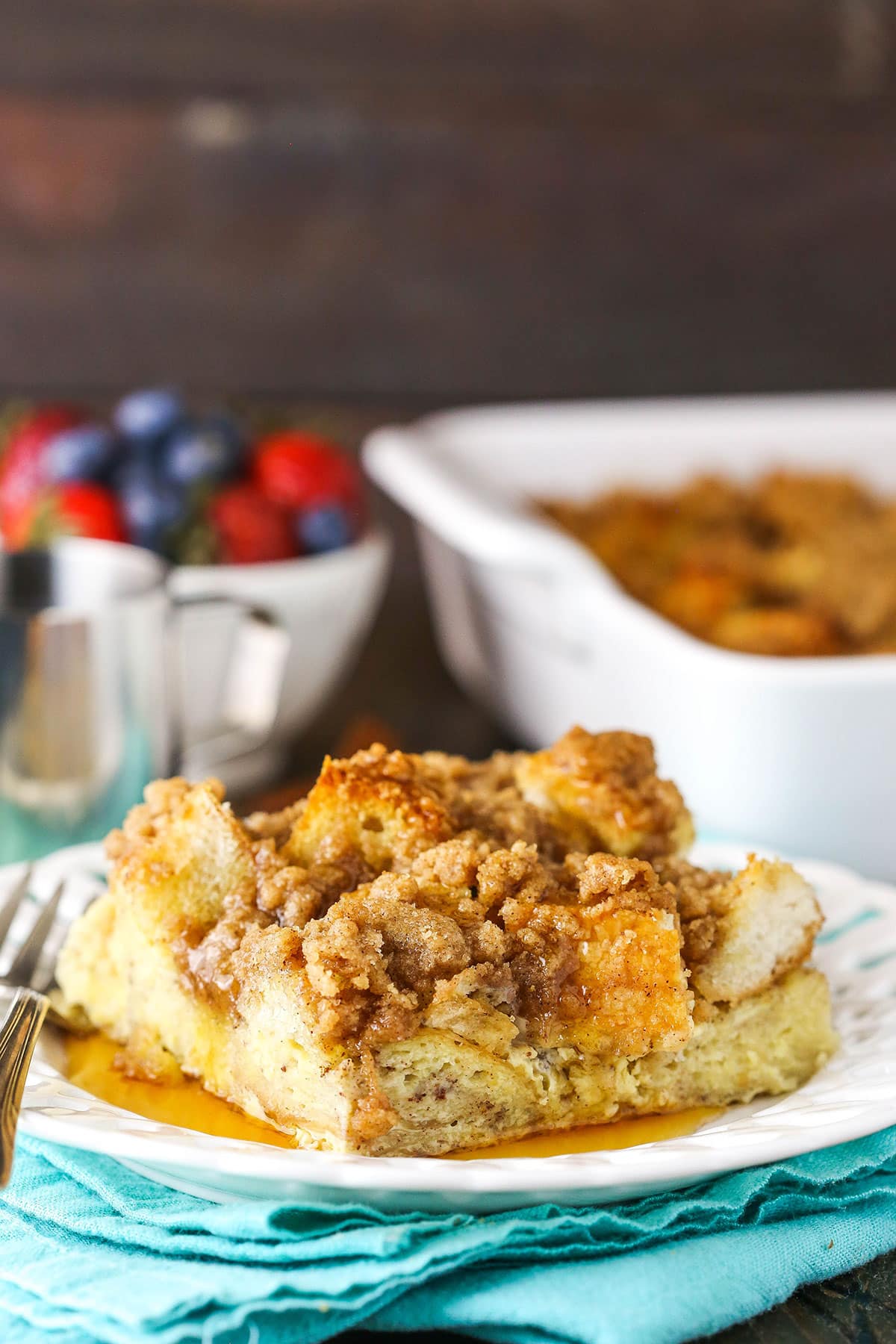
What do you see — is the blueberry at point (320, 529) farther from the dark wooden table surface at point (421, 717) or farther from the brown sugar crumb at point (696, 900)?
the brown sugar crumb at point (696, 900)

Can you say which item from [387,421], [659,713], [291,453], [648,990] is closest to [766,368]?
[387,421]

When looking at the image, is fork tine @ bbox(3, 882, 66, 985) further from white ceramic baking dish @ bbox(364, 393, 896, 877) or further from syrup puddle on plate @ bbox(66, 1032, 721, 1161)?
white ceramic baking dish @ bbox(364, 393, 896, 877)

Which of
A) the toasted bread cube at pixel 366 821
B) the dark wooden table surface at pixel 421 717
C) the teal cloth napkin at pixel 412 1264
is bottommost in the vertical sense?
the dark wooden table surface at pixel 421 717

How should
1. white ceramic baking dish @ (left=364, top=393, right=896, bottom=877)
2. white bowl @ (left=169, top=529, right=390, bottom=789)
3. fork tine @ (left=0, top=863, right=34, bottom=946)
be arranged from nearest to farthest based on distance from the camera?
fork tine @ (left=0, top=863, right=34, bottom=946) → white ceramic baking dish @ (left=364, top=393, right=896, bottom=877) → white bowl @ (left=169, top=529, right=390, bottom=789)

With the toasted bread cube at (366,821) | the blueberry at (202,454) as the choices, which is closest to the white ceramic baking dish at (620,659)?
the blueberry at (202,454)

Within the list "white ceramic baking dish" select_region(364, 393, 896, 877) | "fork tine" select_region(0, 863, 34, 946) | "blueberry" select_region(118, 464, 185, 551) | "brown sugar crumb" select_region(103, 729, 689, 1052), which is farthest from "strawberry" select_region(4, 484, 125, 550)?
"brown sugar crumb" select_region(103, 729, 689, 1052)

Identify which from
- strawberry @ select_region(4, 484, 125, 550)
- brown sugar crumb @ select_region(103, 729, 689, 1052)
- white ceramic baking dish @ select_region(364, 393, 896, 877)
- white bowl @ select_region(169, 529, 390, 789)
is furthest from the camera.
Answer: strawberry @ select_region(4, 484, 125, 550)

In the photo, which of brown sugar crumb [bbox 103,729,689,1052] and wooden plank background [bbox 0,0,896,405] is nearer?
brown sugar crumb [bbox 103,729,689,1052]
